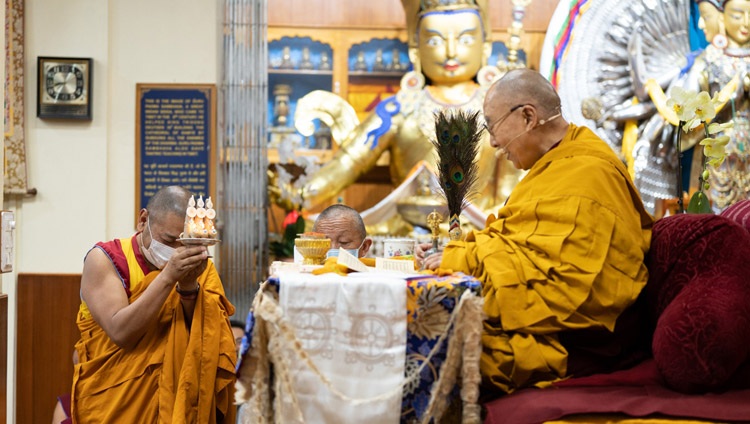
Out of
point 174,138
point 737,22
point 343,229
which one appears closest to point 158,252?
point 343,229

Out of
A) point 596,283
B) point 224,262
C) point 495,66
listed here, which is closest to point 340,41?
point 495,66

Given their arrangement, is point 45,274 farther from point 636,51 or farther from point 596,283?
point 636,51

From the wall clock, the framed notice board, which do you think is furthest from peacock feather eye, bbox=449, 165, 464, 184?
the wall clock

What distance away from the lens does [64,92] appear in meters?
5.37

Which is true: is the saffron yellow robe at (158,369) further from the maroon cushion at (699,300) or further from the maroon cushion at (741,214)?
the maroon cushion at (741,214)

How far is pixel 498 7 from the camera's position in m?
7.27

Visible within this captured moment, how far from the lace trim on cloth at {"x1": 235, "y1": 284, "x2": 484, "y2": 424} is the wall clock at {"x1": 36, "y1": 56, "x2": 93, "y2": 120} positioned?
3562 mm

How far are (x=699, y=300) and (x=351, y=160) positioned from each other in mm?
4148

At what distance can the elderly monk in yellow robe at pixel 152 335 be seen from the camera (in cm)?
314

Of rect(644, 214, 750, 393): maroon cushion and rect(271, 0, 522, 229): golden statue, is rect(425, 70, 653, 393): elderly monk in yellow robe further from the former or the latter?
rect(271, 0, 522, 229): golden statue

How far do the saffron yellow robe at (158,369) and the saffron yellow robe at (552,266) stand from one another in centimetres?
111

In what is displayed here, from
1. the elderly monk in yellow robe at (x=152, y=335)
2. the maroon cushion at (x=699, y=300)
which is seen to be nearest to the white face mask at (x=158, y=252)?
the elderly monk in yellow robe at (x=152, y=335)

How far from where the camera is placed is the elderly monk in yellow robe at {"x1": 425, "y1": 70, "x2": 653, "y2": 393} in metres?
2.51

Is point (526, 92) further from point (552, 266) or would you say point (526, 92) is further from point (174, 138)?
point (174, 138)
